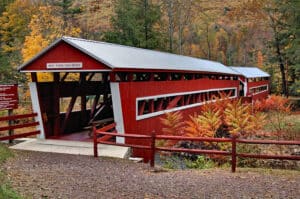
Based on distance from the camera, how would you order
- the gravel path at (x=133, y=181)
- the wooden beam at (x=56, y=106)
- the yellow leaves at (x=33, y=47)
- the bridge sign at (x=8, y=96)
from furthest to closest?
1. the yellow leaves at (x=33, y=47)
2. the wooden beam at (x=56, y=106)
3. the bridge sign at (x=8, y=96)
4. the gravel path at (x=133, y=181)

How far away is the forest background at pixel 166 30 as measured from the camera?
23.4m

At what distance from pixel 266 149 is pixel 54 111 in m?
8.10

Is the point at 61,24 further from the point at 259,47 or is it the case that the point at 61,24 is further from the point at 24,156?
the point at 259,47

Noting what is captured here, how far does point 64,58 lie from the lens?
36.6 feet

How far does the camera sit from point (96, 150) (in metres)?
9.58

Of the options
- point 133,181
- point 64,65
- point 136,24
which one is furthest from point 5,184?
point 136,24

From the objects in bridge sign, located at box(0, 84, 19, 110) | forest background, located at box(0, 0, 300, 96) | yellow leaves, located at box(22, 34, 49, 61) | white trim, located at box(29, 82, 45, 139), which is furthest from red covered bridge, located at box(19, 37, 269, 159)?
forest background, located at box(0, 0, 300, 96)

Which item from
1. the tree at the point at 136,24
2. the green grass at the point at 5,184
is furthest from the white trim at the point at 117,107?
the tree at the point at 136,24

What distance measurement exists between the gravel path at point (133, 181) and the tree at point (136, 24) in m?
21.3

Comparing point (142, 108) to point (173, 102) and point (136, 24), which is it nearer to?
point (173, 102)

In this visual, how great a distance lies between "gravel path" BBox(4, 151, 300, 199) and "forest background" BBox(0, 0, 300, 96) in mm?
11210

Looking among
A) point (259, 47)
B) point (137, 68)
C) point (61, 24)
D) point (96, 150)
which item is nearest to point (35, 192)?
point (96, 150)

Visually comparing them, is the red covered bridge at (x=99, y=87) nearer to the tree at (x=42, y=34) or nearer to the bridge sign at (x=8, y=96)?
the bridge sign at (x=8, y=96)

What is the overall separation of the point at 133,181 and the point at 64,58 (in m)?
5.46
